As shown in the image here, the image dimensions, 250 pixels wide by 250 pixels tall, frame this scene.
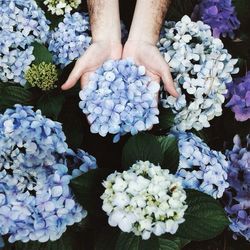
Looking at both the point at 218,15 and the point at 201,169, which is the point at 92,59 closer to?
the point at 201,169

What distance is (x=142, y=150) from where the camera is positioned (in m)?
1.21

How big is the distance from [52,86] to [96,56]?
158 millimetres

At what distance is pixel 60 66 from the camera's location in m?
1.57

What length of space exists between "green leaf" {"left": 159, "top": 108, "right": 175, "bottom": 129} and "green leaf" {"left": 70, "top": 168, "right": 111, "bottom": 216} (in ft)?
0.97

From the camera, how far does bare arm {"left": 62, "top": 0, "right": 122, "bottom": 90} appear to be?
4.47ft

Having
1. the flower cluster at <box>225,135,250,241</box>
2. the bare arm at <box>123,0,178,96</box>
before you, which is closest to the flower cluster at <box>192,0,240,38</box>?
the bare arm at <box>123,0,178,96</box>

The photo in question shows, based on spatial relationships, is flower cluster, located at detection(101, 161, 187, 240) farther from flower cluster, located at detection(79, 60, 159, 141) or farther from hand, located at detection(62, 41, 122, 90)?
hand, located at detection(62, 41, 122, 90)

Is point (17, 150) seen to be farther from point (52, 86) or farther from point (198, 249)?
point (198, 249)

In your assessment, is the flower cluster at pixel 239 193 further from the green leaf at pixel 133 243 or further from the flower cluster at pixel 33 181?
the flower cluster at pixel 33 181

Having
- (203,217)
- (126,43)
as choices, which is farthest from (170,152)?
(126,43)

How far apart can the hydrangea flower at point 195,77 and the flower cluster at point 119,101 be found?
6.0 inches

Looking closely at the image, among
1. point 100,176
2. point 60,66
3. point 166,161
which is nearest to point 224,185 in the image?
point 166,161

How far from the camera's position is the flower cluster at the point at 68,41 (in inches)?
60.0

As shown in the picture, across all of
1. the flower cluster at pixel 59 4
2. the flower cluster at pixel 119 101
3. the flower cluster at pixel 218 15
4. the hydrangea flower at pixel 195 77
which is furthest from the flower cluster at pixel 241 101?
the flower cluster at pixel 59 4
